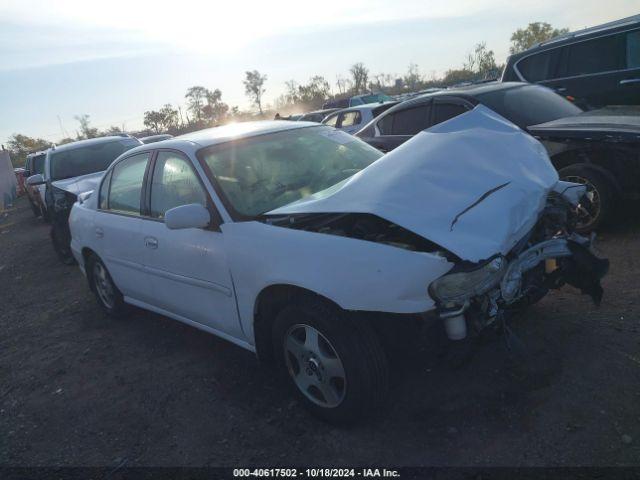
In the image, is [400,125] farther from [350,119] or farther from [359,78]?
[359,78]

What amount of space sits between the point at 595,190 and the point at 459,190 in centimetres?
274

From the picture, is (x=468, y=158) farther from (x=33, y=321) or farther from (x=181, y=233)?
(x=33, y=321)

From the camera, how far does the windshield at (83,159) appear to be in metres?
8.28

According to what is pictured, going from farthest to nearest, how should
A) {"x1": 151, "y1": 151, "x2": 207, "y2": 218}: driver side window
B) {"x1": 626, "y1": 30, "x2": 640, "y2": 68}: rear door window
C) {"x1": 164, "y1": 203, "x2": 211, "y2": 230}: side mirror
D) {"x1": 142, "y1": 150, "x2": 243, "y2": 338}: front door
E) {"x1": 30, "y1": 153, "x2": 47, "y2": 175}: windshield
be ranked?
{"x1": 30, "y1": 153, "x2": 47, "y2": 175}: windshield → {"x1": 626, "y1": 30, "x2": 640, "y2": 68}: rear door window → {"x1": 151, "y1": 151, "x2": 207, "y2": 218}: driver side window → {"x1": 142, "y1": 150, "x2": 243, "y2": 338}: front door → {"x1": 164, "y1": 203, "x2": 211, "y2": 230}: side mirror

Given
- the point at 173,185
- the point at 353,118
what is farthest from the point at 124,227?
the point at 353,118

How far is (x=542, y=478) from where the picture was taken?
2227mm

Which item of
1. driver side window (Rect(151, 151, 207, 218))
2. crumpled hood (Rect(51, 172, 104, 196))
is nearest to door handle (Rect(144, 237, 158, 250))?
driver side window (Rect(151, 151, 207, 218))

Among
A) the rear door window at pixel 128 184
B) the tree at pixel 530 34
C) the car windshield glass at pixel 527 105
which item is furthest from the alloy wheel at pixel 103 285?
the tree at pixel 530 34

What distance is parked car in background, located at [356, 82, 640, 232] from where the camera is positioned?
4.51 meters

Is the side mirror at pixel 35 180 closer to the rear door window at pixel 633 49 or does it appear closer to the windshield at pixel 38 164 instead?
the windshield at pixel 38 164

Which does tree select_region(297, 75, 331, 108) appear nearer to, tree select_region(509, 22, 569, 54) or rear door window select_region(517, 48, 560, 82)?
tree select_region(509, 22, 569, 54)

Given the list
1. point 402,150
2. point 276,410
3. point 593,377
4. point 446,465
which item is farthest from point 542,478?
point 402,150

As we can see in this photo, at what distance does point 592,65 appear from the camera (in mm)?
7094

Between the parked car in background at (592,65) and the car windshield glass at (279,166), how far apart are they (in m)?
4.56
